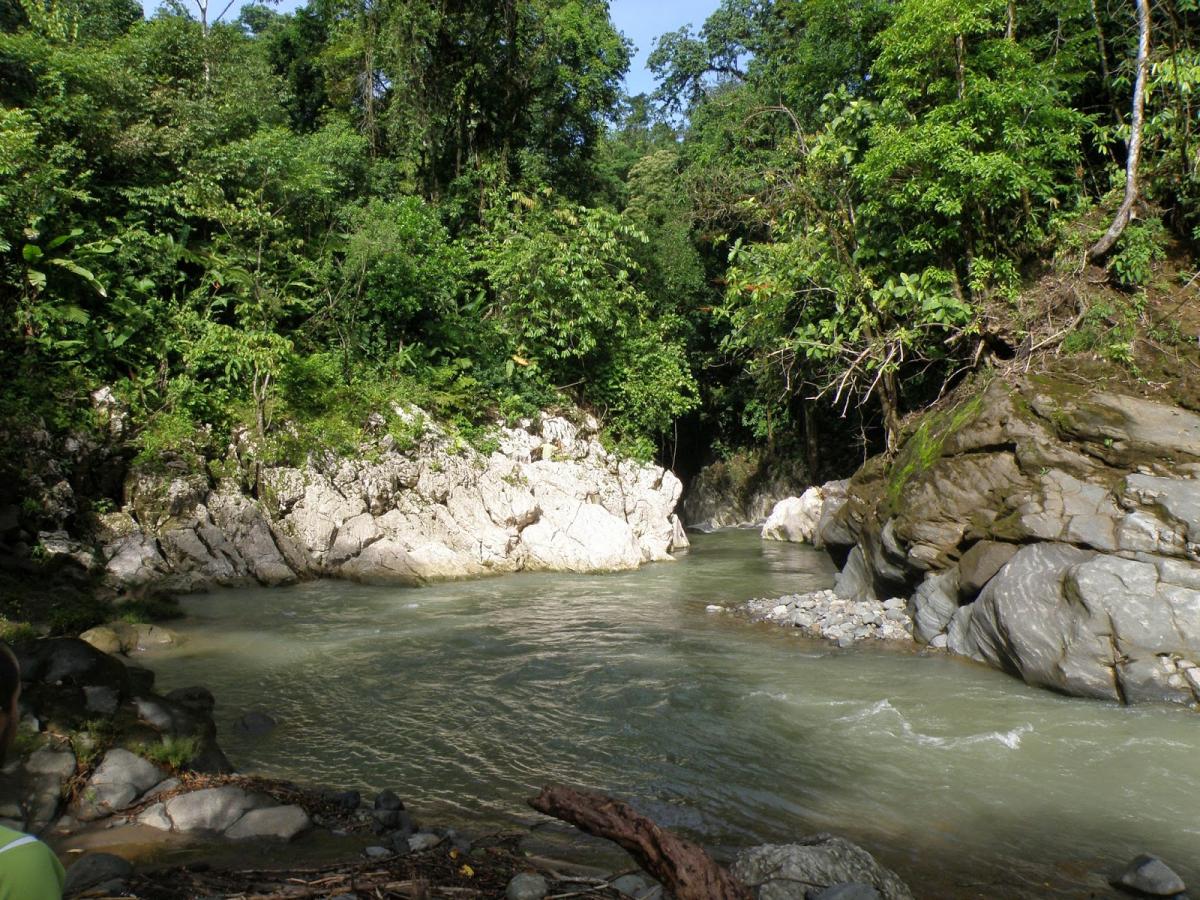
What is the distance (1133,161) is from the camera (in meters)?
11.6

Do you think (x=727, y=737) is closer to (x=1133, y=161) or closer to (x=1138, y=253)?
(x=1138, y=253)

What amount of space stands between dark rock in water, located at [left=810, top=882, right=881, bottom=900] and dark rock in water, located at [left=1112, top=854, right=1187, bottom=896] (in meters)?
1.55

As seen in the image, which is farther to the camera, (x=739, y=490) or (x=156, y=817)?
(x=739, y=490)

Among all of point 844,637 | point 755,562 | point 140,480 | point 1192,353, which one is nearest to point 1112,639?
point 844,637

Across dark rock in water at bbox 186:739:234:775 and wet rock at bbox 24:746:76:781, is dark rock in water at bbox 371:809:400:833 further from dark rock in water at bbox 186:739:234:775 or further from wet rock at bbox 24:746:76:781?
wet rock at bbox 24:746:76:781

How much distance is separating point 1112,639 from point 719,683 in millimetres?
3523

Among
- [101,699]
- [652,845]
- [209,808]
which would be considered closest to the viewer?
[652,845]

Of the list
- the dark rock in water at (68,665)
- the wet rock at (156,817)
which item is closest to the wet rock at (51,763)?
the wet rock at (156,817)

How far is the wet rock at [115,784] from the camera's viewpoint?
4332mm

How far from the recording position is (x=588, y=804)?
3.85 meters

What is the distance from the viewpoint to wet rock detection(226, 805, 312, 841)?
418 centimetres

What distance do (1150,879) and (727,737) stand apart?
9.64 feet

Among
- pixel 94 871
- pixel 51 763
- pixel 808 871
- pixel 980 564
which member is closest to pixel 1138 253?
pixel 980 564

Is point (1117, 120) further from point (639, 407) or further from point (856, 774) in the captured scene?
point (856, 774)
